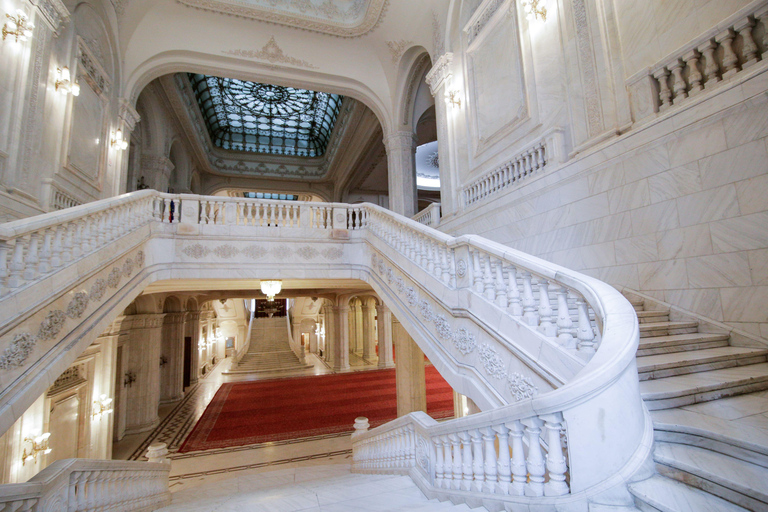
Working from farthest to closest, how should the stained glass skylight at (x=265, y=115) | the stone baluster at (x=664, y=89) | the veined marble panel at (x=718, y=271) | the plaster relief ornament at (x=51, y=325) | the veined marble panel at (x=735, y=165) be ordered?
the stained glass skylight at (x=265, y=115) < the stone baluster at (x=664, y=89) < the plaster relief ornament at (x=51, y=325) < the veined marble panel at (x=718, y=271) < the veined marble panel at (x=735, y=165)

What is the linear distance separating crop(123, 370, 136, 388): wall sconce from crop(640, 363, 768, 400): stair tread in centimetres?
1220

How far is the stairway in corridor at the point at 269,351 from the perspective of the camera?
62.0ft

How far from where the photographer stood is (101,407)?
8.10m

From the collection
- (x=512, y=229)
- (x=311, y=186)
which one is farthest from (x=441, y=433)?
(x=311, y=186)

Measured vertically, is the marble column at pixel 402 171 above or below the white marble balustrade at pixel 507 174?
above

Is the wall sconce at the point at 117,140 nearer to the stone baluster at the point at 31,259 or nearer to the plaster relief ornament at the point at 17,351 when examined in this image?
the stone baluster at the point at 31,259

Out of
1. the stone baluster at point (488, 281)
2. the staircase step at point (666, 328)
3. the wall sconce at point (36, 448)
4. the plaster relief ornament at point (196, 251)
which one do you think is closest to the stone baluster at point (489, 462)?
the stone baluster at point (488, 281)

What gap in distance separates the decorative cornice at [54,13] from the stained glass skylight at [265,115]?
7475 millimetres

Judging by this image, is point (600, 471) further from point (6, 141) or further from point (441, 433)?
point (6, 141)

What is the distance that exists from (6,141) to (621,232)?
855cm

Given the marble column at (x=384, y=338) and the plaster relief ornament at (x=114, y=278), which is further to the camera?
the marble column at (x=384, y=338)

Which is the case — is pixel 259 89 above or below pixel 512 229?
above

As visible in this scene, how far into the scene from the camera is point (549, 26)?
19.2 ft

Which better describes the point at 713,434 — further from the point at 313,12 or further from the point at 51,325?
the point at 313,12
